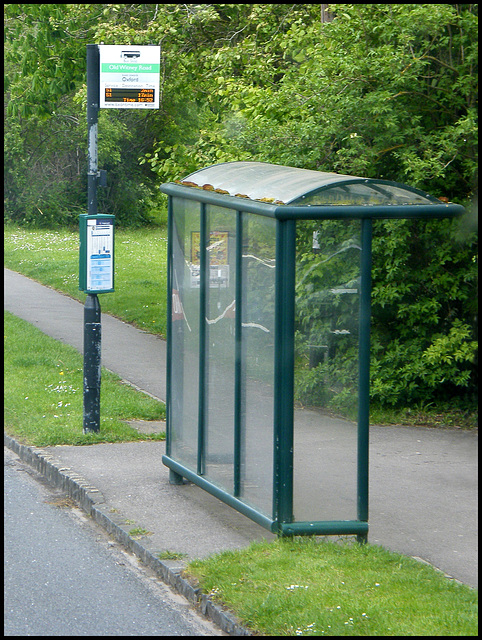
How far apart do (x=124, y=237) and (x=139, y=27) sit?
17.2 meters

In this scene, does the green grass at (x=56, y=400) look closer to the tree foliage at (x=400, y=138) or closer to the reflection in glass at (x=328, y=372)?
the tree foliage at (x=400, y=138)

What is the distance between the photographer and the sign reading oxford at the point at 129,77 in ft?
26.0

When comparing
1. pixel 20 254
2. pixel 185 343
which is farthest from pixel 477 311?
pixel 20 254

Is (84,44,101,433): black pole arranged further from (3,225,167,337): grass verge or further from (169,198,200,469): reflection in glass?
(3,225,167,337): grass verge

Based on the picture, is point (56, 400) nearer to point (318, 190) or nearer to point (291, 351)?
point (291, 351)

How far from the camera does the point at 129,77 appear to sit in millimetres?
7977

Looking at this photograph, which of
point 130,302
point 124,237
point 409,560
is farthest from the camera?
point 124,237

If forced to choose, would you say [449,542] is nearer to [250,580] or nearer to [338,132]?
[250,580]

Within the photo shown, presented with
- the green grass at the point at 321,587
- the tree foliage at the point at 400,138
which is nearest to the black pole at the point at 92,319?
the green grass at the point at 321,587

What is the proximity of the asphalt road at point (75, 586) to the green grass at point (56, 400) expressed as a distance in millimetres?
1452

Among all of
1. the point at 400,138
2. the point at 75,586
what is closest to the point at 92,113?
the point at 400,138

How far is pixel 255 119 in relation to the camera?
970 centimetres

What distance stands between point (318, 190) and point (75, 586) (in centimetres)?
262

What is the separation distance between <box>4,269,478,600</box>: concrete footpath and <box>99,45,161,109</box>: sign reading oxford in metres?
2.92
